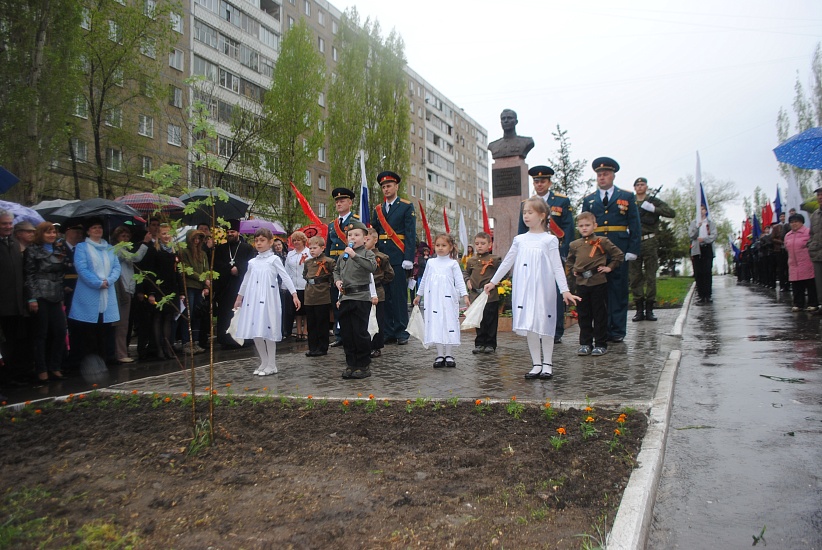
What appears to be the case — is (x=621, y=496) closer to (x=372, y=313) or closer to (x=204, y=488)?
(x=204, y=488)

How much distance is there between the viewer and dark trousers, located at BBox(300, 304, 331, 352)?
9.19 m

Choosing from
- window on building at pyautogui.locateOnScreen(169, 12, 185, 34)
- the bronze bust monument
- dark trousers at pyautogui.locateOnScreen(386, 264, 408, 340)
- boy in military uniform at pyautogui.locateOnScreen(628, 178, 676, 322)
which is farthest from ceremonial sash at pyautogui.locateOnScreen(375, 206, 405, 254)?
window on building at pyautogui.locateOnScreen(169, 12, 185, 34)

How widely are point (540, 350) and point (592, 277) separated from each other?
1571mm

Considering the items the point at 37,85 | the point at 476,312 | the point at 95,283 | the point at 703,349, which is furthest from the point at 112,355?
the point at 37,85

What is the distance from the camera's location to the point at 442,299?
7.68 m

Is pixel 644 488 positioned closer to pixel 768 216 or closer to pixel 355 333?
pixel 355 333

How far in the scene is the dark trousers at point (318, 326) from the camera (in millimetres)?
9188

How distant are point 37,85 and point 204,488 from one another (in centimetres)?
1827

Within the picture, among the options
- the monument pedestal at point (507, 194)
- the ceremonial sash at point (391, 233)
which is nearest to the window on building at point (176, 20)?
the monument pedestal at point (507, 194)

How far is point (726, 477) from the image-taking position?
11.8 feet

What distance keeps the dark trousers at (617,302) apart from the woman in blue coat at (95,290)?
23.3ft

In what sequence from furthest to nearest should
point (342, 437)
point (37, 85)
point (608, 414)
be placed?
point (37, 85), point (608, 414), point (342, 437)

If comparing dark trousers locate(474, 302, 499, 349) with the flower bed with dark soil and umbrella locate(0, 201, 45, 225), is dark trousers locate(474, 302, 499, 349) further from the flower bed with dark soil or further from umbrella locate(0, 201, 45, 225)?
umbrella locate(0, 201, 45, 225)

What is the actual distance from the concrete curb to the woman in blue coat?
24.2ft
